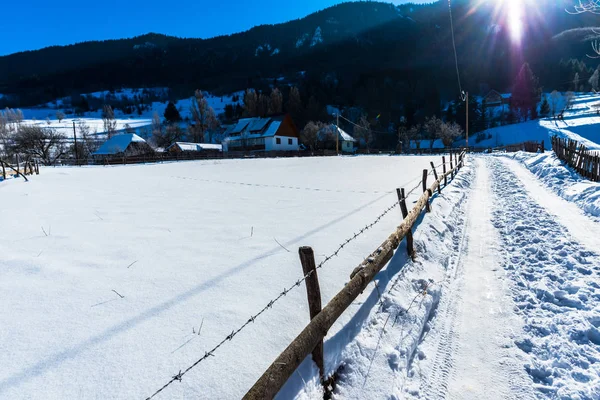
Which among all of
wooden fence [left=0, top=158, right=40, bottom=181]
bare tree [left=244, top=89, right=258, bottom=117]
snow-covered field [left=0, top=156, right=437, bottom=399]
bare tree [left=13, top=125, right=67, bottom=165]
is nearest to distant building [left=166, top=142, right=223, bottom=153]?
bare tree [left=13, top=125, right=67, bottom=165]

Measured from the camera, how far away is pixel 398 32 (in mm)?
174000

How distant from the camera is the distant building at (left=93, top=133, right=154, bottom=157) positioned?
57537mm

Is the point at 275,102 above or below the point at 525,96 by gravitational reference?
above

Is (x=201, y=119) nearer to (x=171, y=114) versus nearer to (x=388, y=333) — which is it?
(x=171, y=114)

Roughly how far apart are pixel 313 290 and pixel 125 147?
65.5m

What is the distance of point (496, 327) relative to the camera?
3.47 m

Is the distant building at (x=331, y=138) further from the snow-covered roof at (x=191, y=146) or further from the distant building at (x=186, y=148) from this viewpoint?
the snow-covered roof at (x=191, y=146)

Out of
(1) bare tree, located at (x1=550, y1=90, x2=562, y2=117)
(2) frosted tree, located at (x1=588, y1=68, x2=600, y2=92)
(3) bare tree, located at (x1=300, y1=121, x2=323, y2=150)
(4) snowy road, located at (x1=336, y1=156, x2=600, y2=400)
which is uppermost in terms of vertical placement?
(2) frosted tree, located at (x1=588, y1=68, x2=600, y2=92)

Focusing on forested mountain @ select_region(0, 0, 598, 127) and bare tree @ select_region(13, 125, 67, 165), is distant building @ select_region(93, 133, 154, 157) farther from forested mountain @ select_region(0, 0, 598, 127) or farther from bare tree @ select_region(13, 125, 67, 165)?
forested mountain @ select_region(0, 0, 598, 127)

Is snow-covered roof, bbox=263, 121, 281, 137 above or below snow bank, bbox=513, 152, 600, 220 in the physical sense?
above

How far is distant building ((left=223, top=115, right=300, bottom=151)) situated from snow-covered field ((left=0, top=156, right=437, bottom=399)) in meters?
57.9

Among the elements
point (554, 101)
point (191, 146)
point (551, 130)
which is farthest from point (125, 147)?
point (554, 101)

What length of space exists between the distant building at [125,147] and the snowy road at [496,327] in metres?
62.3

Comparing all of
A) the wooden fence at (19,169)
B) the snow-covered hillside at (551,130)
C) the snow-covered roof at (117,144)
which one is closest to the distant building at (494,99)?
the snow-covered hillside at (551,130)
